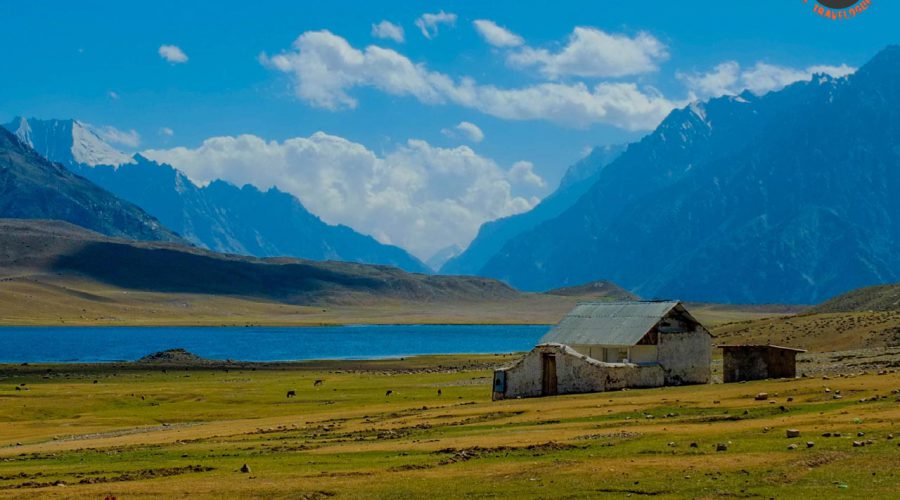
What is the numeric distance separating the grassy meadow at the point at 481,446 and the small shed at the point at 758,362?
21.8ft

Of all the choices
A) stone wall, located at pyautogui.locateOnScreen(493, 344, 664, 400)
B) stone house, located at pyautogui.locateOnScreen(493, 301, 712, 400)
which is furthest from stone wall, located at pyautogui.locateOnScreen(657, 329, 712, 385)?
stone wall, located at pyautogui.locateOnScreen(493, 344, 664, 400)

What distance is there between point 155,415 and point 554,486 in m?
42.9

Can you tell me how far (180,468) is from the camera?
108 ft

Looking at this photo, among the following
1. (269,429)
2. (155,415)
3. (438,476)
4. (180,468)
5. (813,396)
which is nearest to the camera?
(438,476)

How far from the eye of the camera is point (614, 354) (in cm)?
6556

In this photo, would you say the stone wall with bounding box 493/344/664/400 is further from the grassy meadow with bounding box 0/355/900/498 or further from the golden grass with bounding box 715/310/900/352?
the golden grass with bounding box 715/310/900/352

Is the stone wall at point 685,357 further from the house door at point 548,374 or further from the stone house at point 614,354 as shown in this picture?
the house door at point 548,374

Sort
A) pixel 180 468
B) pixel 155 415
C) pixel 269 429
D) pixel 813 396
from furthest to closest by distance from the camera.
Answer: pixel 155 415
pixel 269 429
pixel 813 396
pixel 180 468

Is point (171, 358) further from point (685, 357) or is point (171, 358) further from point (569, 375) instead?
point (569, 375)

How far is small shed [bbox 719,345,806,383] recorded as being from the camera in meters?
59.1

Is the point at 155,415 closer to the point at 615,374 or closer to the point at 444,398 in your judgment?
the point at 444,398

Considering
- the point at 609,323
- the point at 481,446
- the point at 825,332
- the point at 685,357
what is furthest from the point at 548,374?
the point at 825,332

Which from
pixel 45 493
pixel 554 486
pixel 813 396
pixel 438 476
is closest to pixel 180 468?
pixel 45 493

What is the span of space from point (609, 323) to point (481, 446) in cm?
3407
